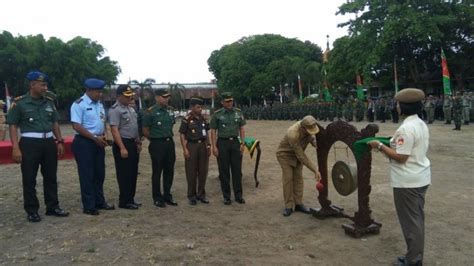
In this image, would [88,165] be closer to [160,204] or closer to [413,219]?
[160,204]

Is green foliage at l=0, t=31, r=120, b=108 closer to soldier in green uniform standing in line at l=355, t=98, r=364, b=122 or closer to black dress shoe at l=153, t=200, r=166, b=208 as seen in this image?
soldier in green uniform standing in line at l=355, t=98, r=364, b=122

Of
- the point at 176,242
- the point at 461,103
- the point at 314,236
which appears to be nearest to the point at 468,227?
the point at 314,236

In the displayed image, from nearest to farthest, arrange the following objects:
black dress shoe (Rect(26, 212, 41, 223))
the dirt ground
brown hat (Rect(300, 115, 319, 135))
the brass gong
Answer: the dirt ground, the brass gong, black dress shoe (Rect(26, 212, 41, 223)), brown hat (Rect(300, 115, 319, 135))

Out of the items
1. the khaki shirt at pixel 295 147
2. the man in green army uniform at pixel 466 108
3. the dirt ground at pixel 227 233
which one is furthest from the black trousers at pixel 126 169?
the man in green army uniform at pixel 466 108

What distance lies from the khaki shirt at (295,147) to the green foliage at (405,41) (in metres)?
22.9

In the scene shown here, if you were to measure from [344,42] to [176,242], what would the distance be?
91.9ft

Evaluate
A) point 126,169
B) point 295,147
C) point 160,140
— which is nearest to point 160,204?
point 126,169

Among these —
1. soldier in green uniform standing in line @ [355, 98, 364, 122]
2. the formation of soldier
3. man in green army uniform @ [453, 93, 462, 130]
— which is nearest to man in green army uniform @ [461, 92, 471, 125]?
the formation of soldier

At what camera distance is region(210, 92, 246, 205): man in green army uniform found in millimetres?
6473

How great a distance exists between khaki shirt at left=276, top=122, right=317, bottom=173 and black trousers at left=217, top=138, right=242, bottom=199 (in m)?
0.76

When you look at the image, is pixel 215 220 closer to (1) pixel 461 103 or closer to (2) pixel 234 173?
(2) pixel 234 173

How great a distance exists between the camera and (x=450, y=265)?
13.3 ft

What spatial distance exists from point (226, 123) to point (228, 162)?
57 centimetres

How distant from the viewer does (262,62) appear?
5047 centimetres
